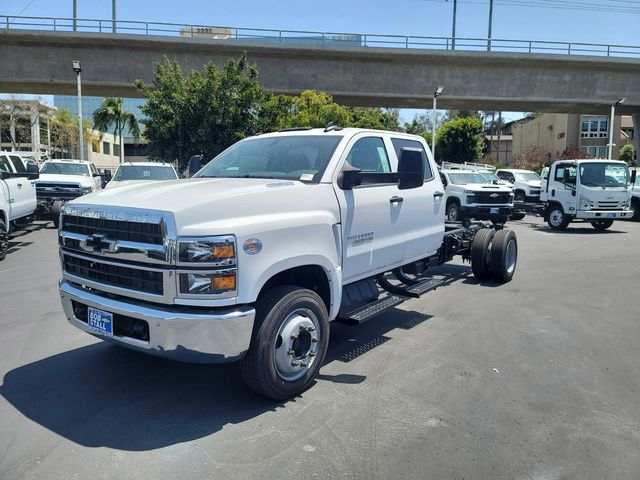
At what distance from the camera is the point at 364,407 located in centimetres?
431

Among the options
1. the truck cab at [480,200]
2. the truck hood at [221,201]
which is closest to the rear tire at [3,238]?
the truck hood at [221,201]

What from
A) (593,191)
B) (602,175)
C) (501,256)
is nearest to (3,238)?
(501,256)

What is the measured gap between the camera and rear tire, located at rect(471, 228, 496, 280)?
900 centimetres

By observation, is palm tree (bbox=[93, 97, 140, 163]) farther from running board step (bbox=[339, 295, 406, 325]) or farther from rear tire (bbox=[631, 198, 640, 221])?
running board step (bbox=[339, 295, 406, 325])

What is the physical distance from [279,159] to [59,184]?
45.4 ft

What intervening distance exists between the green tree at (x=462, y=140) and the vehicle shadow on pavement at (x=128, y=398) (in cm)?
4496

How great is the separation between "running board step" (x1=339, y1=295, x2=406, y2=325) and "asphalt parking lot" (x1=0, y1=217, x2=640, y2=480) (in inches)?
19.2

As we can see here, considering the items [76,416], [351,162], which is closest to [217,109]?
[351,162]

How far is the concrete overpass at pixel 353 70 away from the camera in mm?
27969

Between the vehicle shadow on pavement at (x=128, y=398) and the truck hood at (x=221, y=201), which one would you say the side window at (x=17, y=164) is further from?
the truck hood at (x=221, y=201)

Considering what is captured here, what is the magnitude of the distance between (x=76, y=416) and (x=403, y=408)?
2.49m

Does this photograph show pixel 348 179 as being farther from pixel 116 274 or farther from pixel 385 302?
pixel 116 274

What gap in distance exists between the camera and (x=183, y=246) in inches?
148

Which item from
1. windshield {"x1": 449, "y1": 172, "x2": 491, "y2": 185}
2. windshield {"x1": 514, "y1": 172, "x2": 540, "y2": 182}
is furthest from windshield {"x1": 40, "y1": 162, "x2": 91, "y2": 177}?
windshield {"x1": 514, "y1": 172, "x2": 540, "y2": 182}
